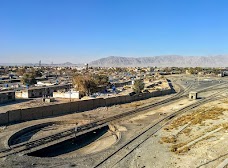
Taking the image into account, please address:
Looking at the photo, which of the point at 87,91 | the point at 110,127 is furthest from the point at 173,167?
the point at 87,91

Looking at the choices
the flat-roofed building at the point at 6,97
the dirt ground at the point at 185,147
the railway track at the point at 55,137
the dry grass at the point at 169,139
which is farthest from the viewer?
the flat-roofed building at the point at 6,97

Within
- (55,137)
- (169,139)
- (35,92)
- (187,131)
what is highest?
(35,92)

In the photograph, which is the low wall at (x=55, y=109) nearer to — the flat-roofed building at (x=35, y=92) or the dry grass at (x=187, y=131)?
the flat-roofed building at (x=35, y=92)

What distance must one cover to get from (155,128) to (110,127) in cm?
480

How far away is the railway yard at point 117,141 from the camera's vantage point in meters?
17.8

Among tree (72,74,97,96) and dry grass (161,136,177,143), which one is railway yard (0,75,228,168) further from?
tree (72,74,97,96)

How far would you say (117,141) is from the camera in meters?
23.0

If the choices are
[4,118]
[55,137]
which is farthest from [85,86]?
[55,137]

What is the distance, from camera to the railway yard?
17.8 metres

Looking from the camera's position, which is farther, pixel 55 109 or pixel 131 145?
pixel 55 109

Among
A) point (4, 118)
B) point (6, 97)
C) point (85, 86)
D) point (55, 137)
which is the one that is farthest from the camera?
point (85, 86)

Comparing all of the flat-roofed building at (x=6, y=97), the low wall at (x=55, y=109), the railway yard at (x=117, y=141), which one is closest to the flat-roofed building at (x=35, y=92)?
the flat-roofed building at (x=6, y=97)

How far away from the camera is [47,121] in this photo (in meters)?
29.7

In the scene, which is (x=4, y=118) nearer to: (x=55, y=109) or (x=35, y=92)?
(x=55, y=109)
